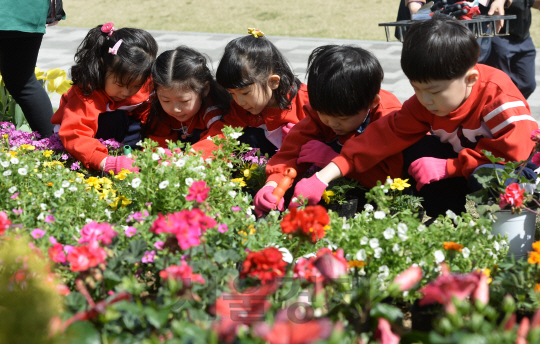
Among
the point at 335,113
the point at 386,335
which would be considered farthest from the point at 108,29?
the point at 386,335

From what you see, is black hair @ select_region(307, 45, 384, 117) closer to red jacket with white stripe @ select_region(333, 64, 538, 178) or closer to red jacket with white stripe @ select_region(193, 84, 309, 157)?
red jacket with white stripe @ select_region(333, 64, 538, 178)

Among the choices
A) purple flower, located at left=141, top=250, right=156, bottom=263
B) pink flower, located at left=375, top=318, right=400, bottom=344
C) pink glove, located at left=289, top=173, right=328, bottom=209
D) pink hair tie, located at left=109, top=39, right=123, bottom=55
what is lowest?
pink glove, located at left=289, top=173, right=328, bottom=209

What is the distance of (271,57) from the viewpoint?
8.57ft

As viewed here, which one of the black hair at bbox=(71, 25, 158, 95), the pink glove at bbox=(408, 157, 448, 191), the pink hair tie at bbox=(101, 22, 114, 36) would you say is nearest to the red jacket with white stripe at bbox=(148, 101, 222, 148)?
the black hair at bbox=(71, 25, 158, 95)

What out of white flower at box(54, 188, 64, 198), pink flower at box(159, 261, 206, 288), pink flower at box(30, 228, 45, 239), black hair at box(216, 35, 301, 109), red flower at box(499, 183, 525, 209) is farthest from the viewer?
black hair at box(216, 35, 301, 109)

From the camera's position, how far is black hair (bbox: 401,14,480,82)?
1896mm

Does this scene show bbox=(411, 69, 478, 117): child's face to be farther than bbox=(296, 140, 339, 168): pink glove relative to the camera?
No

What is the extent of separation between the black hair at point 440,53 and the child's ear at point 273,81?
2.49ft

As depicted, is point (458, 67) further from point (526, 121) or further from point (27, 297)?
point (27, 297)

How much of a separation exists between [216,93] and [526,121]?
5.04 ft

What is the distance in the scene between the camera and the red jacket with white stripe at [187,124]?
2.85m

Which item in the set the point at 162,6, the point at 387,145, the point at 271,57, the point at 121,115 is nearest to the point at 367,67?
the point at 387,145

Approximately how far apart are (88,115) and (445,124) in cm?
185

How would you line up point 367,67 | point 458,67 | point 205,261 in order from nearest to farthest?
1. point 205,261
2. point 458,67
3. point 367,67
